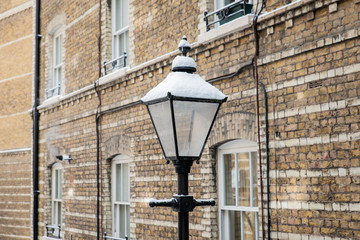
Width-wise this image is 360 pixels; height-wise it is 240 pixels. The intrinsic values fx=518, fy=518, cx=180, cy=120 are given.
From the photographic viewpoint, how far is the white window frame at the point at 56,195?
1237 cm

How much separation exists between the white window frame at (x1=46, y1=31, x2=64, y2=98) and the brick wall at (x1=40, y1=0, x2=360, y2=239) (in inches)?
110

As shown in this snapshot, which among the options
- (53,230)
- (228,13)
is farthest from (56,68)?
(228,13)

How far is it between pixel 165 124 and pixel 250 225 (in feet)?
10.4

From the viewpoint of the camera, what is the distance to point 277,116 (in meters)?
5.98

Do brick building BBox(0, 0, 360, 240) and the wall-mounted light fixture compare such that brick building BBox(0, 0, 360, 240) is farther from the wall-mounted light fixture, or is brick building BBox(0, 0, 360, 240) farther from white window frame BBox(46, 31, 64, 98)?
white window frame BBox(46, 31, 64, 98)

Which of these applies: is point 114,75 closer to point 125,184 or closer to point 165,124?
point 125,184

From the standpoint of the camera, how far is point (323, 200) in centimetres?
534

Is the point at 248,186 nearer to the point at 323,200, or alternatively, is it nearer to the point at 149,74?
the point at 323,200

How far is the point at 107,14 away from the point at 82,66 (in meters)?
1.39

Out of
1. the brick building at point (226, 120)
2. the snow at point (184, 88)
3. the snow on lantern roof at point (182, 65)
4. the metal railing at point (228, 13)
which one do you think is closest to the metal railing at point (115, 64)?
the brick building at point (226, 120)

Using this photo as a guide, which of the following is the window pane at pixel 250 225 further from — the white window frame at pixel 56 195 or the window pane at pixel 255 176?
the white window frame at pixel 56 195

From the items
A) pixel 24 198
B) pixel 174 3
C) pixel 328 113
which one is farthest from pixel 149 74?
pixel 24 198

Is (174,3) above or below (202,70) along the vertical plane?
above

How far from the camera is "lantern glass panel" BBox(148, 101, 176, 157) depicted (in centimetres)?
383
